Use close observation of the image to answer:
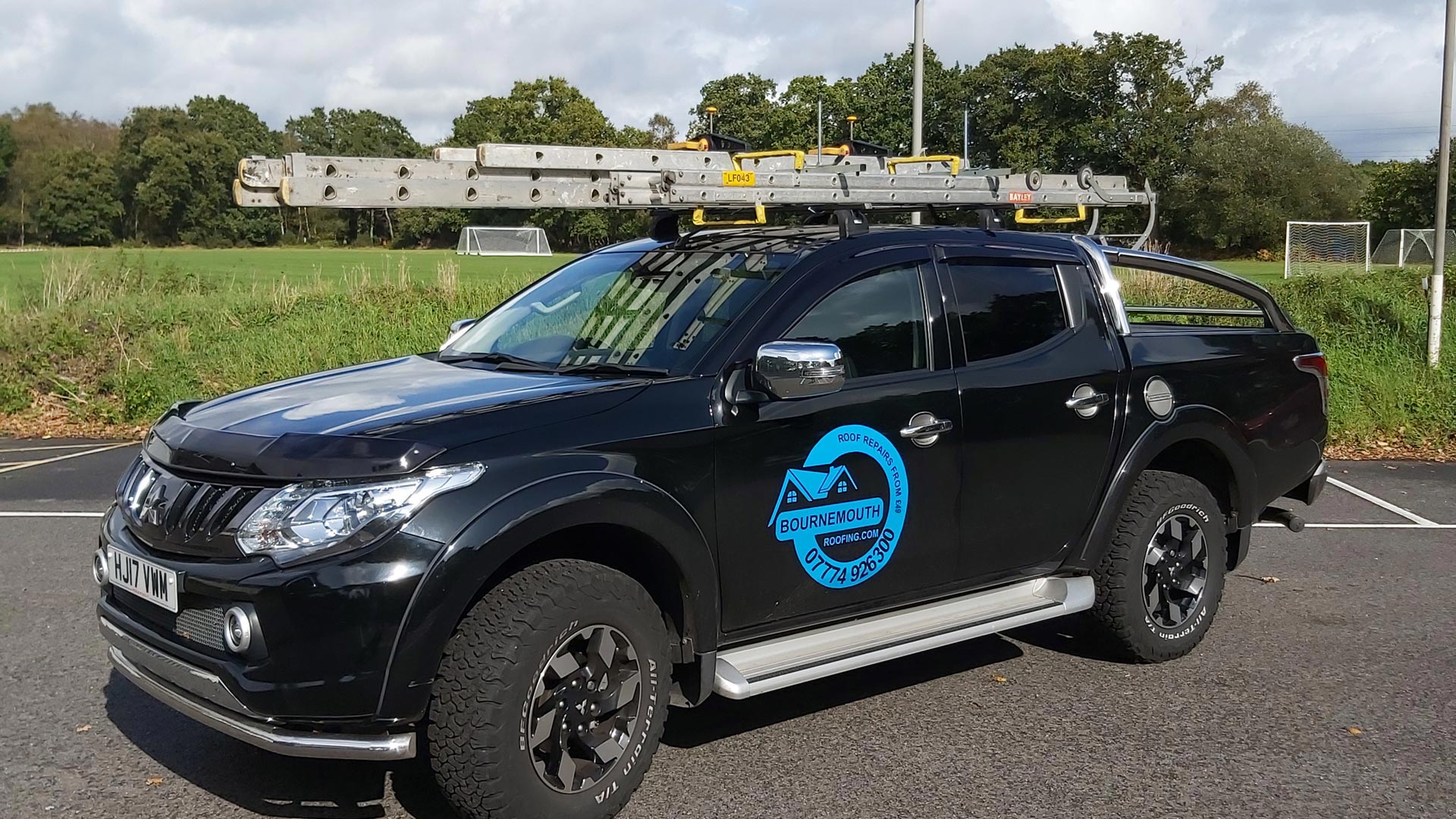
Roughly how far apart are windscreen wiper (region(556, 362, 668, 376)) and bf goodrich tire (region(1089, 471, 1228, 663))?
2259 mm

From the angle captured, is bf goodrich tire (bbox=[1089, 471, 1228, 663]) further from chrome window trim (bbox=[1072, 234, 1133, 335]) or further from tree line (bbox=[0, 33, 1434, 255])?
tree line (bbox=[0, 33, 1434, 255])

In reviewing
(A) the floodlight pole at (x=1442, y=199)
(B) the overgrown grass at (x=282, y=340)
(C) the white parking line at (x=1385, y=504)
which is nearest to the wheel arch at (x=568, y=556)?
(C) the white parking line at (x=1385, y=504)

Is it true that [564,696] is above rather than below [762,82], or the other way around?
below

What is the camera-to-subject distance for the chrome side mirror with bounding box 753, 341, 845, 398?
150 inches

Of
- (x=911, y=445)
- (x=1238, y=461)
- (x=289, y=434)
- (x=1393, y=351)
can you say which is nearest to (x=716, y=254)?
(x=911, y=445)

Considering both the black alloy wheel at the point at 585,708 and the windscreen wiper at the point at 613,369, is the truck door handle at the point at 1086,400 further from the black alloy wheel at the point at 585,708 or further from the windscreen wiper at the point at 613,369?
the black alloy wheel at the point at 585,708

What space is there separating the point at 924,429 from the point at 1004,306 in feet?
2.73

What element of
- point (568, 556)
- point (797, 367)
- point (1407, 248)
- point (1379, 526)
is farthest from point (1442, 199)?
point (1407, 248)

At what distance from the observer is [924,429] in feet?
14.4

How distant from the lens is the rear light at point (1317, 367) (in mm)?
5977

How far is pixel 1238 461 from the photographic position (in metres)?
5.55

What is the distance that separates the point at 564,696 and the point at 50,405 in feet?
40.8

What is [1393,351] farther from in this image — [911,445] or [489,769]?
[489,769]

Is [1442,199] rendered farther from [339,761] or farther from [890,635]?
[339,761]
